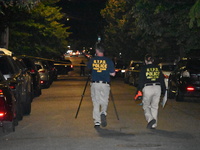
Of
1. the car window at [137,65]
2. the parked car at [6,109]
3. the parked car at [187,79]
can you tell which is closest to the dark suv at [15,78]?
the parked car at [6,109]

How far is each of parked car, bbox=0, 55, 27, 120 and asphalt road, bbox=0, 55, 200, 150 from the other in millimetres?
517

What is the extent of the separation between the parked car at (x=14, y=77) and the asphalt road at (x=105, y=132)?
1.70ft

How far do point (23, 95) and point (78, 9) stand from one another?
6697 cm

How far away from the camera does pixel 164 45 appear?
3341 cm

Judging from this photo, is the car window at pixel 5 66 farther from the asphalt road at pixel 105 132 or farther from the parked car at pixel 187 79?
the parked car at pixel 187 79

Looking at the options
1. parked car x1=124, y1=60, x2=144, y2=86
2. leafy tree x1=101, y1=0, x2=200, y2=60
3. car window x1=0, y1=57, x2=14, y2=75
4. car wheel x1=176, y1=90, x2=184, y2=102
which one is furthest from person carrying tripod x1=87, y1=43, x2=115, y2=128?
parked car x1=124, y1=60, x2=144, y2=86

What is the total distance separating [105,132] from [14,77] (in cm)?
310

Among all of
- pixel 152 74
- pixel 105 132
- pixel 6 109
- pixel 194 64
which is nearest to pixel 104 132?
pixel 105 132

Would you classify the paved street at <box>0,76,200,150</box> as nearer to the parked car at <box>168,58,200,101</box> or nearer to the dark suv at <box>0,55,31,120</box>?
the dark suv at <box>0,55,31,120</box>

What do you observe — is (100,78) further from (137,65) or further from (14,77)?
(137,65)

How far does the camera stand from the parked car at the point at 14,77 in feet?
40.5

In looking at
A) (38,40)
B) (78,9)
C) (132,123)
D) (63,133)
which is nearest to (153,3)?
(132,123)

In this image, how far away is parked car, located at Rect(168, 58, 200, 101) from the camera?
58.7 feet

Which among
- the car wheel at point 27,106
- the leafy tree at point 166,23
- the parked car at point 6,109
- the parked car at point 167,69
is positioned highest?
the leafy tree at point 166,23
